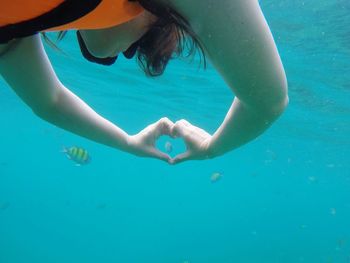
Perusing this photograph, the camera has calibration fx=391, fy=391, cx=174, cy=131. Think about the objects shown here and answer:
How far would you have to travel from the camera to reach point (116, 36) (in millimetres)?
1818

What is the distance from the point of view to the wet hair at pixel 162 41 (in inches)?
58.8

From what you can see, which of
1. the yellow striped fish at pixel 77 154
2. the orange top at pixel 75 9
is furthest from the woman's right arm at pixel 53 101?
the yellow striped fish at pixel 77 154

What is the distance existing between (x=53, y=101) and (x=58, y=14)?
1094 mm

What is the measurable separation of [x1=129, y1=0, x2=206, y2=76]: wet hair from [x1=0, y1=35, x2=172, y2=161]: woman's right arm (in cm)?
48

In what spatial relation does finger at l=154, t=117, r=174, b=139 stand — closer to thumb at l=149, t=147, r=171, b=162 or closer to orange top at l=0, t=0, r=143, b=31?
thumb at l=149, t=147, r=171, b=162

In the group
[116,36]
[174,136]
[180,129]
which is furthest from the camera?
[174,136]

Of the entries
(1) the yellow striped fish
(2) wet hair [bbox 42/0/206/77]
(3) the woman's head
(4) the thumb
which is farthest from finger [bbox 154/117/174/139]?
(1) the yellow striped fish

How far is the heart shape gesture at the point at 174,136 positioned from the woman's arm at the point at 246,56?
615mm

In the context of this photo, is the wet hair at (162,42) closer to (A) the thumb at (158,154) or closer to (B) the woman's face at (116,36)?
(B) the woman's face at (116,36)

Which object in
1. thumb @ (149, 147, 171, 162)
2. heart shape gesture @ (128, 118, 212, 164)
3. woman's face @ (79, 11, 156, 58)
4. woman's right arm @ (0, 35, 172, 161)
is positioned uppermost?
woman's face @ (79, 11, 156, 58)

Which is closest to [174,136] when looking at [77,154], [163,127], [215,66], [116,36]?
[163,127]

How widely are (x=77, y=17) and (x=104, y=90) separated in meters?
29.7

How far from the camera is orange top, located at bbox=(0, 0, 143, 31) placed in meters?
1.33

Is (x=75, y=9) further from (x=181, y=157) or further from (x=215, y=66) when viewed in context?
(x=181, y=157)
